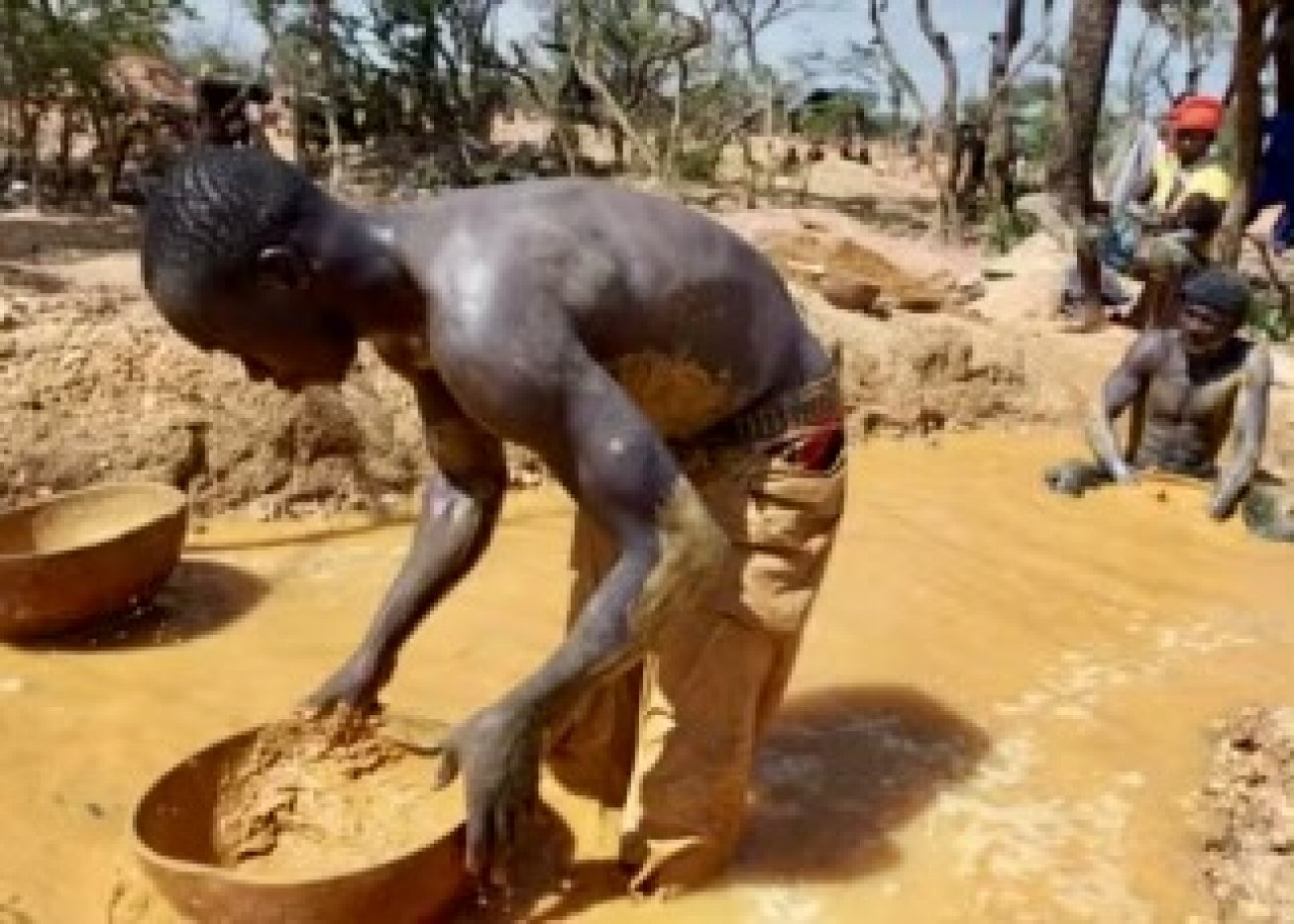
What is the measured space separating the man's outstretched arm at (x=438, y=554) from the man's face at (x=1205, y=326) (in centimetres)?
358

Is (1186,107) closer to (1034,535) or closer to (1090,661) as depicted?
(1034,535)

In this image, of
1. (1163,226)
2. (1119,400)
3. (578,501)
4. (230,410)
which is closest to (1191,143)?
(1163,226)

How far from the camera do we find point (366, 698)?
9.07 feet

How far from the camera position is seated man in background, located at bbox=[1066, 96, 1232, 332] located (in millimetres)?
7441

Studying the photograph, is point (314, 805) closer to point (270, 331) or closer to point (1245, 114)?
point (270, 331)

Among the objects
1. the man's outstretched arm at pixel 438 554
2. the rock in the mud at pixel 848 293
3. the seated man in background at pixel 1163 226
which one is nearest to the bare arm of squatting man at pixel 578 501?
the man's outstretched arm at pixel 438 554

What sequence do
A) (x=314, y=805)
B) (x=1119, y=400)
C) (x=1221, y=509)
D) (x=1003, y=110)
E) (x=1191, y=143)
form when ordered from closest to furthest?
(x=314, y=805) < (x=1221, y=509) < (x=1119, y=400) < (x=1191, y=143) < (x=1003, y=110)

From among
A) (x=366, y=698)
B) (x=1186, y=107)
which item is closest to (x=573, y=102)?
(x=1186, y=107)

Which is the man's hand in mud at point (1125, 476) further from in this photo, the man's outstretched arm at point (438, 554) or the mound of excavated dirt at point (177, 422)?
the man's outstretched arm at point (438, 554)

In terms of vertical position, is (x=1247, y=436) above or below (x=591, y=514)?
below

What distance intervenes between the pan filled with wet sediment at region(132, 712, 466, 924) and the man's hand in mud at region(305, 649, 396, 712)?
1.2 inches

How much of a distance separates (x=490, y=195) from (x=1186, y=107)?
6469 millimetres

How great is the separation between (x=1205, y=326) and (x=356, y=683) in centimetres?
385

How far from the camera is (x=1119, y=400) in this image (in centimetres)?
588
